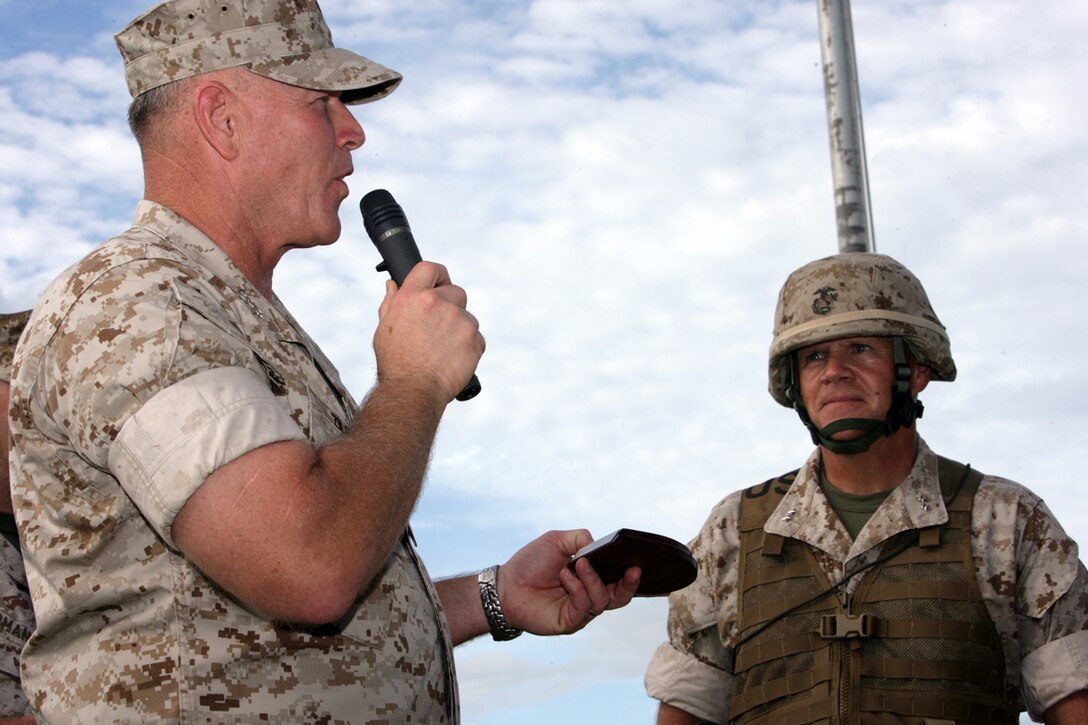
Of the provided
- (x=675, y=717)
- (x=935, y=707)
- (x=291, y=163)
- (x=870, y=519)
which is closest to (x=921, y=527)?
(x=870, y=519)

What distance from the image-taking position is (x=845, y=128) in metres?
7.26

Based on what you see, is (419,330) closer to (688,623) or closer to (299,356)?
(299,356)

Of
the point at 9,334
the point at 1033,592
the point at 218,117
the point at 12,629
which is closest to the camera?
the point at 218,117

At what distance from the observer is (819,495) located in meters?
5.48

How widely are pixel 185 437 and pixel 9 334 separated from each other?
2.62 metres

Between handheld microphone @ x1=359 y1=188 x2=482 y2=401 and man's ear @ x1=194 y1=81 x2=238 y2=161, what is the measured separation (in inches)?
13.7

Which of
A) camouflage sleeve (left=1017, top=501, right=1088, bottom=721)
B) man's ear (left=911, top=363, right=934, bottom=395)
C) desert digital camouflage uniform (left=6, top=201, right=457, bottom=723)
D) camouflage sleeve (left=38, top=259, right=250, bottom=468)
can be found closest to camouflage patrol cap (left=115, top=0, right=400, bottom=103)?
desert digital camouflage uniform (left=6, top=201, right=457, bottom=723)

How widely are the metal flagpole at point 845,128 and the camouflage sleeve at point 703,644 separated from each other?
7.45ft

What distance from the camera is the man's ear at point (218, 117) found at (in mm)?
2941

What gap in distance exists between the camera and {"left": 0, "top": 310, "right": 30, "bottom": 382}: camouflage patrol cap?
445 centimetres

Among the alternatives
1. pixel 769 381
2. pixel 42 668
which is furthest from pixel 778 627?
pixel 42 668

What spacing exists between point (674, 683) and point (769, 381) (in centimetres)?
143

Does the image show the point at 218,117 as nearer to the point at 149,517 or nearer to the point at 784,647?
the point at 149,517

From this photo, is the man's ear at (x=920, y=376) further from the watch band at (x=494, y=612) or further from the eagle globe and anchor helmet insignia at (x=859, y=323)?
the watch band at (x=494, y=612)
